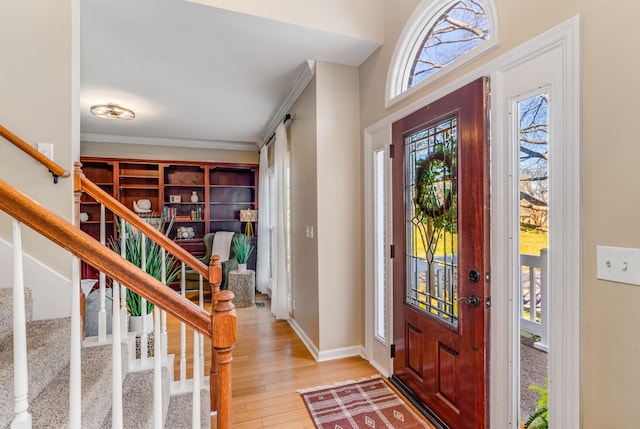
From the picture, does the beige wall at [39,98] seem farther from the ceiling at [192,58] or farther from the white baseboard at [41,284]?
the ceiling at [192,58]

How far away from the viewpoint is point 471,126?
1647 mm

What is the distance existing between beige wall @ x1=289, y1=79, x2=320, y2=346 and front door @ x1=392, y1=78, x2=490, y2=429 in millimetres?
813

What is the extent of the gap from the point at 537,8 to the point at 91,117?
5.04 meters

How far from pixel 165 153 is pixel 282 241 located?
10.2ft

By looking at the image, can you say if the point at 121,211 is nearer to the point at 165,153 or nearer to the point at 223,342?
the point at 223,342

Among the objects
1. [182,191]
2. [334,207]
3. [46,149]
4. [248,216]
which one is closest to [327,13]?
[334,207]

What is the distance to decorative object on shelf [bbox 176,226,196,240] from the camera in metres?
5.52

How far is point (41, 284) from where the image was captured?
5.54 feet

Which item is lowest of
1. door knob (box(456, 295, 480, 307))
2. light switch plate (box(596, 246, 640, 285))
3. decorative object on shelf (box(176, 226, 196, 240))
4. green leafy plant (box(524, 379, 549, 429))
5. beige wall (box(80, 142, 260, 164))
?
green leafy plant (box(524, 379, 549, 429))

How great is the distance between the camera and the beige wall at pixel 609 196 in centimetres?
107

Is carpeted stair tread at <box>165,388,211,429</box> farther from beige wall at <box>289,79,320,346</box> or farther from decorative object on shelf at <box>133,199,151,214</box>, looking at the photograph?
decorative object on shelf at <box>133,199,151,214</box>

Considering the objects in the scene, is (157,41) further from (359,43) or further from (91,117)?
(91,117)

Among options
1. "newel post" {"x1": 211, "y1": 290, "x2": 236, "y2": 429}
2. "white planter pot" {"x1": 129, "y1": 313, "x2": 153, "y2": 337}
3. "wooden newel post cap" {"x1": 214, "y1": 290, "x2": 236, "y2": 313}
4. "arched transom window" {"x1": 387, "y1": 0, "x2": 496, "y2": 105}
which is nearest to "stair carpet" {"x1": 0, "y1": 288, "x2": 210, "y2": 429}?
"white planter pot" {"x1": 129, "y1": 313, "x2": 153, "y2": 337}

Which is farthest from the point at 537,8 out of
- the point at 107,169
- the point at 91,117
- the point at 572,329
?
the point at 107,169
